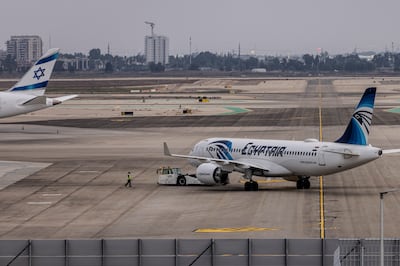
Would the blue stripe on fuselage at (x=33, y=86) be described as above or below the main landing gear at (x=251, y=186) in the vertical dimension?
above

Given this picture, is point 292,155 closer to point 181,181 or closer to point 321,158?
point 321,158

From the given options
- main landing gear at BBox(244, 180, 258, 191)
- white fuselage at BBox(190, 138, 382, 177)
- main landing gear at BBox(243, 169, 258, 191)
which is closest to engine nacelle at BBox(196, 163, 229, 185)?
white fuselage at BBox(190, 138, 382, 177)

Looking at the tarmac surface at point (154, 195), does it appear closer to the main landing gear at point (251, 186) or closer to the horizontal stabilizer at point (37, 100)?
the main landing gear at point (251, 186)

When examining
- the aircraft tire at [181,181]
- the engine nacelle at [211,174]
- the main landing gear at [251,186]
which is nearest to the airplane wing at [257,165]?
the engine nacelle at [211,174]

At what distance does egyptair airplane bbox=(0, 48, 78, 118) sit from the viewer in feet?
423

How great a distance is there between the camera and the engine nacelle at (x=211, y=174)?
80438 mm

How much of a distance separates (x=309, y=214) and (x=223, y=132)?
228 ft

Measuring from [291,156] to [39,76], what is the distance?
191ft

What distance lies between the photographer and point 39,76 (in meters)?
129

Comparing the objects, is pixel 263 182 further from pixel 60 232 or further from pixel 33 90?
pixel 33 90

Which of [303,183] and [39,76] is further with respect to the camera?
[39,76]

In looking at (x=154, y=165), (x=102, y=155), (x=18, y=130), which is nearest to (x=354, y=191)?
(x=154, y=165)

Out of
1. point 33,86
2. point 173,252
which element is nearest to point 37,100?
point 33,86

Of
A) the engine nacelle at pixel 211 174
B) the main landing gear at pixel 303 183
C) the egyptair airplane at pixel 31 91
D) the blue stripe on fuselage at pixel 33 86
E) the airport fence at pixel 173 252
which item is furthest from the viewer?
the blue stripe on fuselage at pixel 33 86
